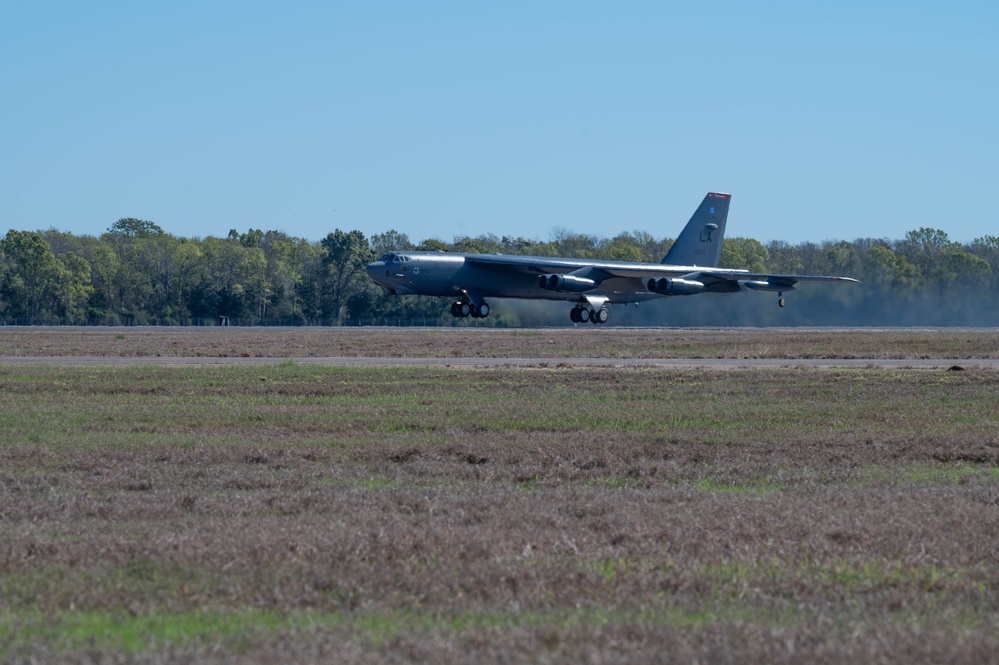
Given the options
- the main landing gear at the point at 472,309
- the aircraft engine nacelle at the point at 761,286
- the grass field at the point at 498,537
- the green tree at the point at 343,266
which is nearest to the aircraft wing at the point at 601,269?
the aircraft engine nacelle at the point at 761,286

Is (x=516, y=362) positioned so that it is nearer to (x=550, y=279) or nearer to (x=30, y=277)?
(x=550, y=279)

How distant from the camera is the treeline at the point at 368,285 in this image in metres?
88.2

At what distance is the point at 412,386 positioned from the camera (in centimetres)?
2639

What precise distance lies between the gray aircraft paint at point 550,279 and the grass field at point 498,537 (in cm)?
3792

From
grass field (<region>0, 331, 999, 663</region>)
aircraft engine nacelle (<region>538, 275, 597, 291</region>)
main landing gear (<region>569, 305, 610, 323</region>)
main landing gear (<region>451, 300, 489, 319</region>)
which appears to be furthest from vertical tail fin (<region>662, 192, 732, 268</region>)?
grass field (<region>0, 331, 999, 663</region>)

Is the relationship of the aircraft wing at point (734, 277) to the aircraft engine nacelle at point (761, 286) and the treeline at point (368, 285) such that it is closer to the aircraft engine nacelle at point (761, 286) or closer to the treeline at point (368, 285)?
the aircraft engine nacelle at point (761, 286)

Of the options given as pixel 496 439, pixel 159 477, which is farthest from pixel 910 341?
pixel 159 477

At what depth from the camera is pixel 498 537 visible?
907 centimetres

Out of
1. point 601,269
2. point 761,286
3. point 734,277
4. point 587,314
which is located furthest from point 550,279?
point 761,286

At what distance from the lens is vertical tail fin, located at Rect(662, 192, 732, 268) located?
7150 centimetres

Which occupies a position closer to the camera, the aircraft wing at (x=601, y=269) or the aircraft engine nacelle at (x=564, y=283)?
the aircraft wing at (x=601, y=269)

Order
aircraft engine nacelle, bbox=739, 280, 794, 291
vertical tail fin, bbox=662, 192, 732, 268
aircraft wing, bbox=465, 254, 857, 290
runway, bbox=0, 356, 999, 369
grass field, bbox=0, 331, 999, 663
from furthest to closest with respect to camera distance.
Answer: vertical tail fin, bbox=662, 192, 732, 268 < aircraft engine nacelle, bbox=739, 280, 794, 291 < aircraft wing, bbox=465, 254, 857, 290 < runway, bbox=0, 356, 999, 369 < grass field, bbox=0, 331, 999, 663

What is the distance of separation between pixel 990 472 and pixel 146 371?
2298cm

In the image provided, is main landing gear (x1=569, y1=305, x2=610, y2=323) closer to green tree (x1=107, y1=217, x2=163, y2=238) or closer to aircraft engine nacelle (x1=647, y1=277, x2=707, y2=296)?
aircraft engine nacelle (x1=647, y1=277, x2=707, y2=296)
